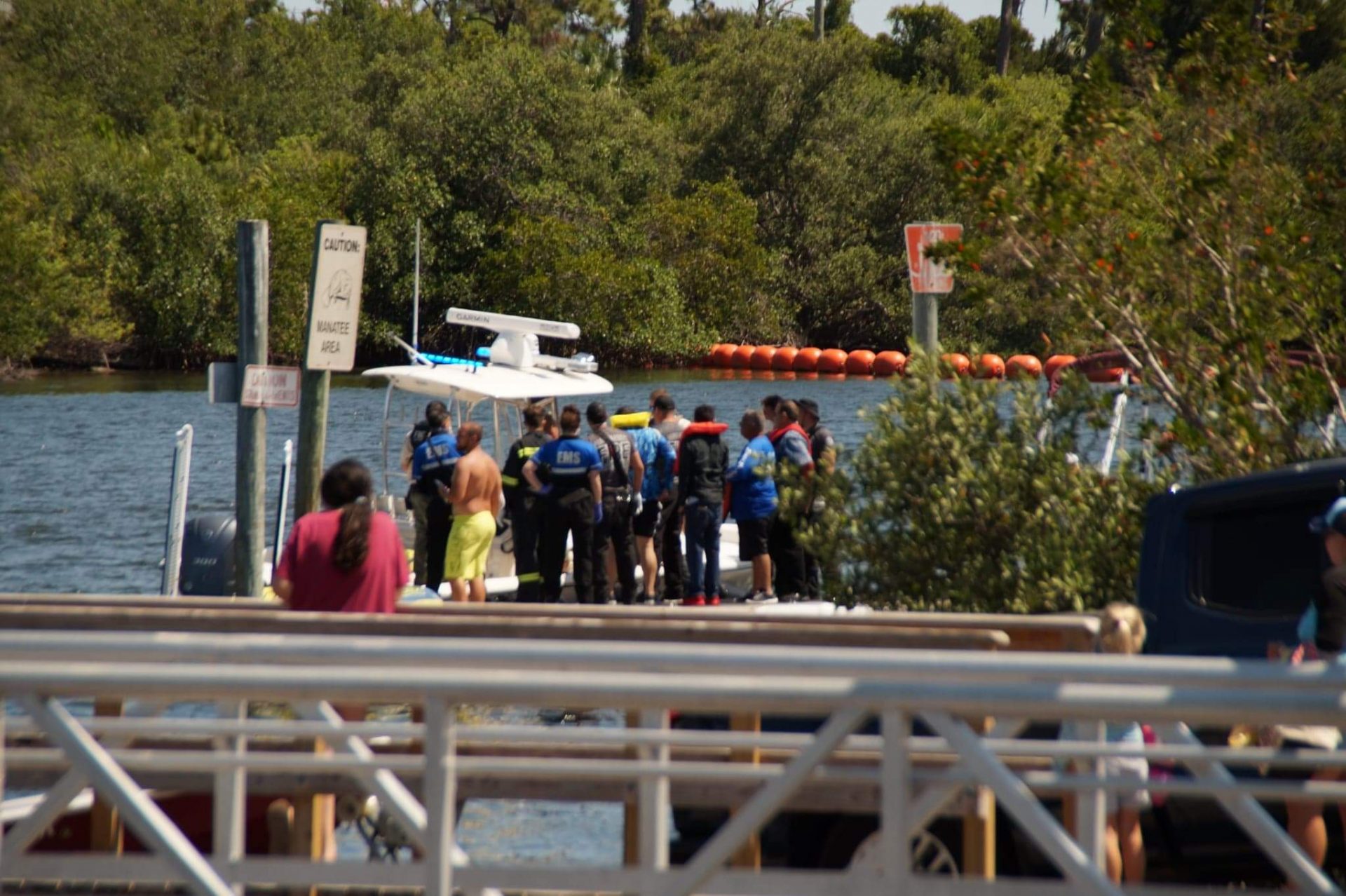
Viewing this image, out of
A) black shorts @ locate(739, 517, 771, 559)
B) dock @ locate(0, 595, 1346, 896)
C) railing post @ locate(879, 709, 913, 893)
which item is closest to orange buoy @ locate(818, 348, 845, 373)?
black shorts @ locate(739, 517, 771, 559)

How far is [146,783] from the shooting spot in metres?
A: 5.12

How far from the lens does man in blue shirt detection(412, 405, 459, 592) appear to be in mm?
13836

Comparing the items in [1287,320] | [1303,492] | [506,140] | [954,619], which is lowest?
[954,619]

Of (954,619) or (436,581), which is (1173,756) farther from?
(436,581)

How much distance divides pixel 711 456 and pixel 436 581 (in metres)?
2.57

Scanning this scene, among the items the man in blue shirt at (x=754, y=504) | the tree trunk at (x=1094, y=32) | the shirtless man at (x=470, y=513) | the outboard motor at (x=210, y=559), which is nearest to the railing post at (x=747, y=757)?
the shirtless man at (x=470, y=513)

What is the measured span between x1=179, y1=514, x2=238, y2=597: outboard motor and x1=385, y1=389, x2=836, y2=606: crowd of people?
1582 millimetres

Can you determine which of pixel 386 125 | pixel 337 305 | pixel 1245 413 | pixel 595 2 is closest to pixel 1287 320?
pixel 1245 413

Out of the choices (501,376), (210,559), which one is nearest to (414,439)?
(501,376)

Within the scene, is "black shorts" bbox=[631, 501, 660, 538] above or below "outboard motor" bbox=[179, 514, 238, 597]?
above

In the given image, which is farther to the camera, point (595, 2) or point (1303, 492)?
point (595, 2)

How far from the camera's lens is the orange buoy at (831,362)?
53344 mm

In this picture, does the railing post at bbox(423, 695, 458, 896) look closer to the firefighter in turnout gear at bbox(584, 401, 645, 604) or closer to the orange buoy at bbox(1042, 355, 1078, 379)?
the orange buoy at bbox(1042, 355, 1078, 379)

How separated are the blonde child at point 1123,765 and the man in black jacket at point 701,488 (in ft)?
25.4
